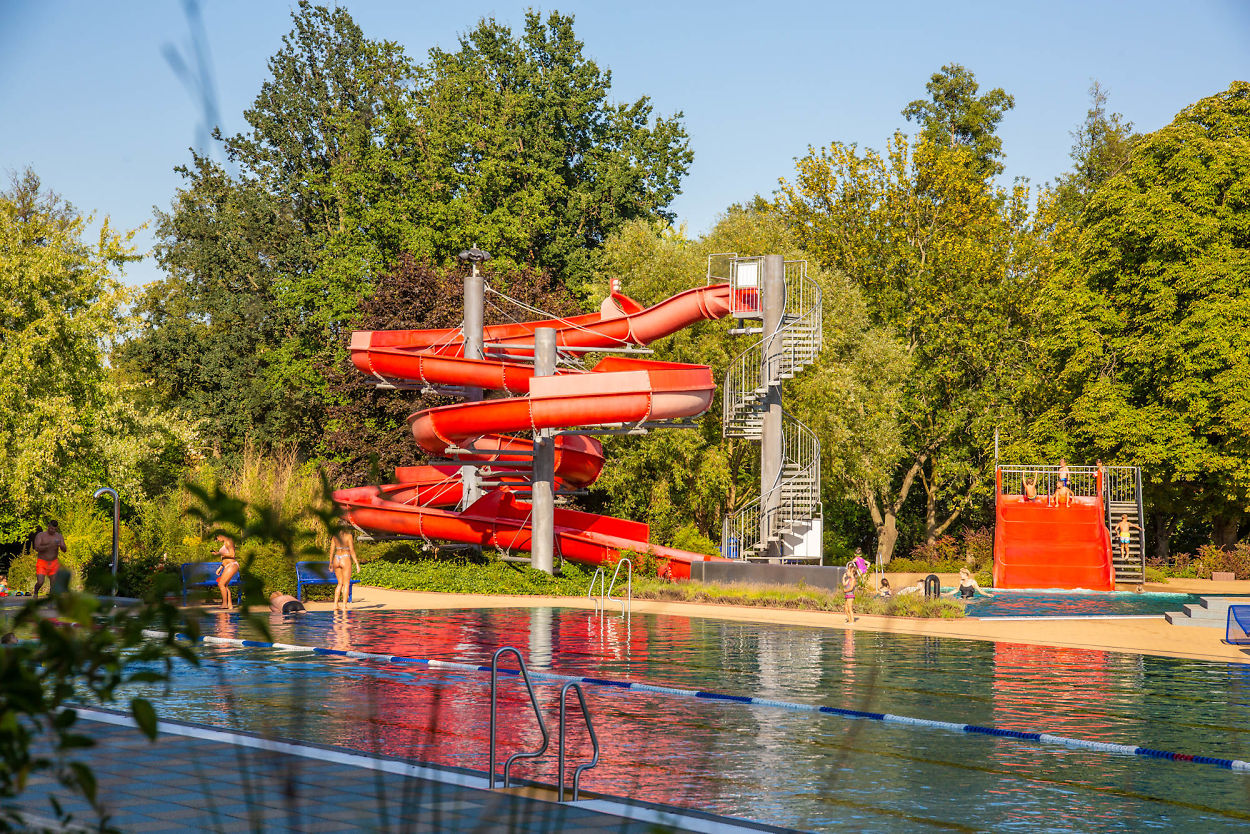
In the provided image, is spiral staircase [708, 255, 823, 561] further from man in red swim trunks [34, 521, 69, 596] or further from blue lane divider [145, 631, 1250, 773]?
man in red swim trunks [34, 521, 69, 596]

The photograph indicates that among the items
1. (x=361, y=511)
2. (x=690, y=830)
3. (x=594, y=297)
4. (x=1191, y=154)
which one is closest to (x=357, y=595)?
(x=361, y=511)

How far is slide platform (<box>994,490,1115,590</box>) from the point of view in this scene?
107 feet

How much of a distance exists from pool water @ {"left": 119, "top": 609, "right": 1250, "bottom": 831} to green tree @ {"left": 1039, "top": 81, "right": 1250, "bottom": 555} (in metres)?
21.1

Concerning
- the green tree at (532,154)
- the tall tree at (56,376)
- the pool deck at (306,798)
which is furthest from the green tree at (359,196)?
the pool deck at (306,798)

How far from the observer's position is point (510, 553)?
33.6 m

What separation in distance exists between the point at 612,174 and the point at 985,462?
1942cm

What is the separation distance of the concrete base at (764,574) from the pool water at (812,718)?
23.3 ft

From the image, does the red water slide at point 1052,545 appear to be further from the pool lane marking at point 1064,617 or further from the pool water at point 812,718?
the pool water at point 812,718

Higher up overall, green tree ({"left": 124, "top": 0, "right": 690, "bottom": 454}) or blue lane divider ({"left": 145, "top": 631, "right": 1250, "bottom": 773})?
green tree ({"left": 124, "top": 0, "right": 690, "bottom": 454})

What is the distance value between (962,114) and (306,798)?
56189 millimetres

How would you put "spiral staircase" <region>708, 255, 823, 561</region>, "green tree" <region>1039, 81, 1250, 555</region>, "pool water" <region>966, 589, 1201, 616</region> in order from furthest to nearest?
"green tree" <region>1039, 81, 1250, 555</region>
"spiral staircase" <region>708, 255, 823, 561</region>
"pool water" <region>966, 589, 1201, 616</region>

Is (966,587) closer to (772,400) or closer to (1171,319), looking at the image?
(772,400)

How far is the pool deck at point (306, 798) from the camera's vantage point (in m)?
6.48

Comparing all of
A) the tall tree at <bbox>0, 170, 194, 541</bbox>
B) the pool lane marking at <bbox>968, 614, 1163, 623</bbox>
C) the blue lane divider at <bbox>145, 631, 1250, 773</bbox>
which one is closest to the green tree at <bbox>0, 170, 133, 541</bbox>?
the tall tree at <bbox>0, 170, 194, 541</bbox>
